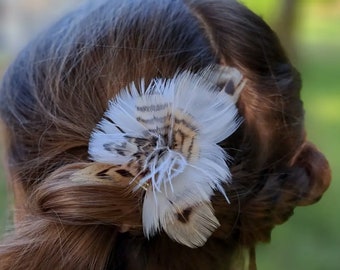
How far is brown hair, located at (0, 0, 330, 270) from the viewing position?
2.06ft

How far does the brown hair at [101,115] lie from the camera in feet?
2.06

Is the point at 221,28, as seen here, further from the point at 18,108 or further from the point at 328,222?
the point at 328,222

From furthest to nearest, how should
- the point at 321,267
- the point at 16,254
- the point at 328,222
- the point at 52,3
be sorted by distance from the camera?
1. the point at 52,3
2. the point at 328,222
3. the point at 321,267
4. the point at 16,254

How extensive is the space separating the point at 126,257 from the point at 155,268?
29 mm

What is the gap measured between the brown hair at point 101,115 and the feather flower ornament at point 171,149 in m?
0.02

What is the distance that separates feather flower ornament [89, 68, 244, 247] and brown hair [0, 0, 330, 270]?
16mm

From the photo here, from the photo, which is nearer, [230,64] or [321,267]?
[230,64]

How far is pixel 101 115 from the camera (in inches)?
25.4

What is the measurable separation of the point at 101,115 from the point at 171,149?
8 cm

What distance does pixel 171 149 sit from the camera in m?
0.62

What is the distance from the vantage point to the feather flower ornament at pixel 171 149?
62 cm

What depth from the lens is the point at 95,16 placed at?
0.72m

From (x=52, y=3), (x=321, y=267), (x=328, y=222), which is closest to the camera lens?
(x=321, y=267)

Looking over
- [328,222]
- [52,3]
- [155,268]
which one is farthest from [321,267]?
[52,3]
